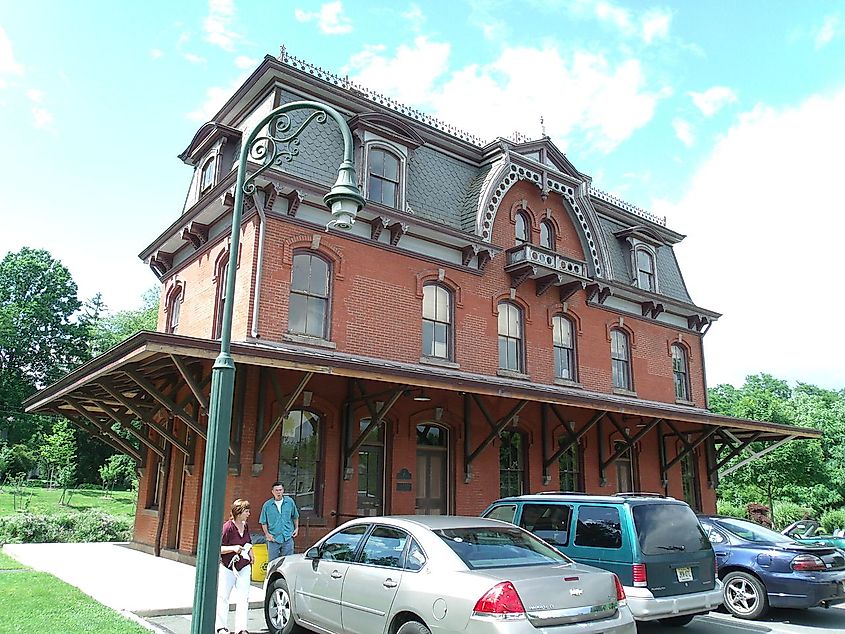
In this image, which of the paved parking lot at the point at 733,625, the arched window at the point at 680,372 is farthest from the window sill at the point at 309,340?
the arched window at the point at 680,372

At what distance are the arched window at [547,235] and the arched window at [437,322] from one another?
4453 mm

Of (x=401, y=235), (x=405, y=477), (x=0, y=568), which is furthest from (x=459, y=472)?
(x=0, y=568)

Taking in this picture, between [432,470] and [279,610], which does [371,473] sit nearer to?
[432,470]

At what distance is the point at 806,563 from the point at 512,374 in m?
9.19

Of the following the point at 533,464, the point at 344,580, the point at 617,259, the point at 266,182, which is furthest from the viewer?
the point at 617,259

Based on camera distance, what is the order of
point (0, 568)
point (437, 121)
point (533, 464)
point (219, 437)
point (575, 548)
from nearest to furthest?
point (219, 437) < point (575, 548) < point (0, 568) < point (533, 464) < point (437, 121)

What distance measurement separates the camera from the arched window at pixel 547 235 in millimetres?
20266

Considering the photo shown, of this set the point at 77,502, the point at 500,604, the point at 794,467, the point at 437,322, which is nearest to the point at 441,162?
the point at 437,322

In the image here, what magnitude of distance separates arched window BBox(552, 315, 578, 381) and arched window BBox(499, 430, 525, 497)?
260 cm

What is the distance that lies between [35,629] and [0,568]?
5895 millimetres

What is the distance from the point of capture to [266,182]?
14.1m

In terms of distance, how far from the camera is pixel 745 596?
393 inches

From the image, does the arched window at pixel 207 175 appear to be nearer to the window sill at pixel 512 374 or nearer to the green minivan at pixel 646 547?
the window sill at pixel 512 374

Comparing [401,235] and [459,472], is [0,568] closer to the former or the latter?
[459,472]
